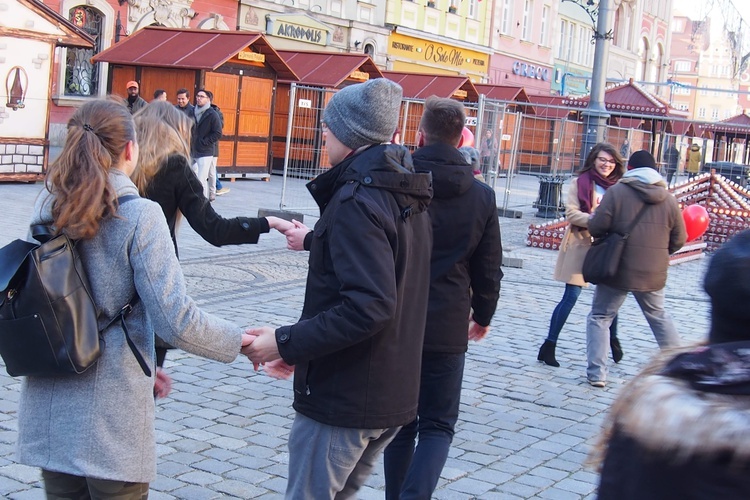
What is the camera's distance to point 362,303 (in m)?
2.89

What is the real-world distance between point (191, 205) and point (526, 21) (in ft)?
144

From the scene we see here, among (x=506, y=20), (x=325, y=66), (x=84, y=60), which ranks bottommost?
(x=84, y=60)

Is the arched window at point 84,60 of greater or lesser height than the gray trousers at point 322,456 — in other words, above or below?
above

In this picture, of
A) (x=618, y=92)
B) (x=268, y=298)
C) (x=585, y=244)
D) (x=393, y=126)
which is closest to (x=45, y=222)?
(x=393, y=126)

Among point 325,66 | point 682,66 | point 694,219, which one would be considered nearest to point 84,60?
point 325,66

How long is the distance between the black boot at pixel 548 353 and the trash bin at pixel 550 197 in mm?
11872

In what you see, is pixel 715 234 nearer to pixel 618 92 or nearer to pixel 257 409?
pixel 257 409

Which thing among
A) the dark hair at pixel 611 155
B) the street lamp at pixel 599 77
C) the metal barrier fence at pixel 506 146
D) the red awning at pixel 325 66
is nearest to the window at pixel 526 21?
the red awning at pixel 325 66

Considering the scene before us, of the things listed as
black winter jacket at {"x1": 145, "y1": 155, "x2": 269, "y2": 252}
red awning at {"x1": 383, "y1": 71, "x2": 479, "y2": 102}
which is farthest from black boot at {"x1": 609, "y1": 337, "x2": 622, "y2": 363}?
red awning at {"x1": 383, "y1": 71, "x2": 479, "y2": 102}

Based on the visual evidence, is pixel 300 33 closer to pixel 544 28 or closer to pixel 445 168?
pixel 544 28

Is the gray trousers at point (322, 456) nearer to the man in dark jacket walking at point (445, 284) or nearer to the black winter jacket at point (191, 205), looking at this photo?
the man in dark jacket walking at point (445, 284)

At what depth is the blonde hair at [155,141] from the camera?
14.5 ft

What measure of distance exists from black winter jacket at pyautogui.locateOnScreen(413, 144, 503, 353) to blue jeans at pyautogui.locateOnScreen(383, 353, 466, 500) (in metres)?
0.08

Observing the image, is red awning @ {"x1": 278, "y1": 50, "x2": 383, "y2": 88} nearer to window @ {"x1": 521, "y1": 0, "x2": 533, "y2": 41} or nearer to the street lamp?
the street lamp
